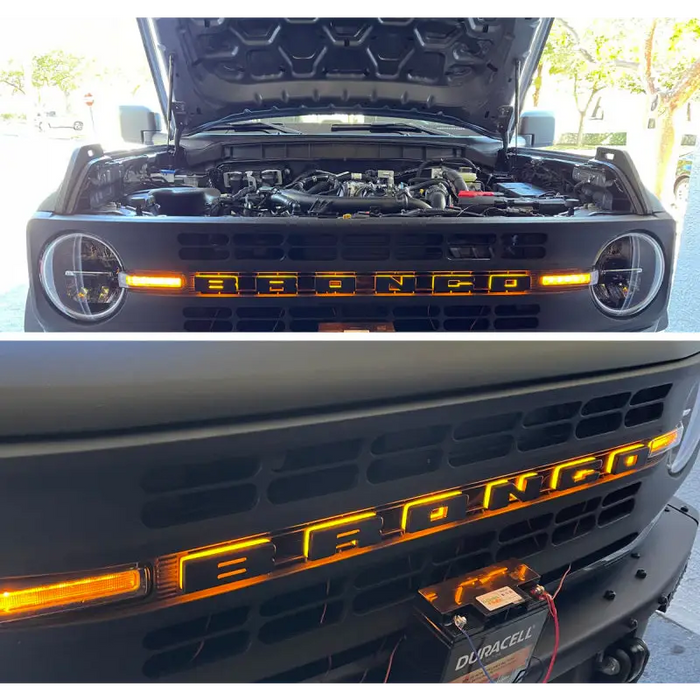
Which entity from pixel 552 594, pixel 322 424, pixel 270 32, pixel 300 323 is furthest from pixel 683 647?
pixel 270 32

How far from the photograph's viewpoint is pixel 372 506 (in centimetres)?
91

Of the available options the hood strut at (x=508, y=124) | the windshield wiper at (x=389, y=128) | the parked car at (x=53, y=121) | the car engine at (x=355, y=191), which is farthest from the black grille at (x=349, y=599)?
the parked car at (x=53, y=121)

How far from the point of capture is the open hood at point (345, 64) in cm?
281

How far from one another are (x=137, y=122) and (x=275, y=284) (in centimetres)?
200

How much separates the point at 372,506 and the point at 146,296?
4.25 feet

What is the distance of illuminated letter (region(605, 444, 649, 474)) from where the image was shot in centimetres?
117

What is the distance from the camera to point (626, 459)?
119 centimetres

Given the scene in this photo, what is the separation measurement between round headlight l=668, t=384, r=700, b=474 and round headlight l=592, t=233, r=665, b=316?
2.65 feet

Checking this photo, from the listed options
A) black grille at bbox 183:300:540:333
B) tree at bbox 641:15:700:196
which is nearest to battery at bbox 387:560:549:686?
black grille at bbox 183:300:540:333

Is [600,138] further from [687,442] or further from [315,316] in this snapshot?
[687,442]

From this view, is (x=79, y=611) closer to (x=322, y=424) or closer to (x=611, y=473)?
(x=322, y=424)

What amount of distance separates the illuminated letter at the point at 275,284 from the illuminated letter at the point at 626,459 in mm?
1102

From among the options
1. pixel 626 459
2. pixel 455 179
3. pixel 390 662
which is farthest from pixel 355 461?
pixel 455 179

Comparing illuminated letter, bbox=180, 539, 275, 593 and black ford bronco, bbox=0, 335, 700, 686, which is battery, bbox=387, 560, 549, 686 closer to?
black ford bronco, bbox=0, 335, 700, 686
